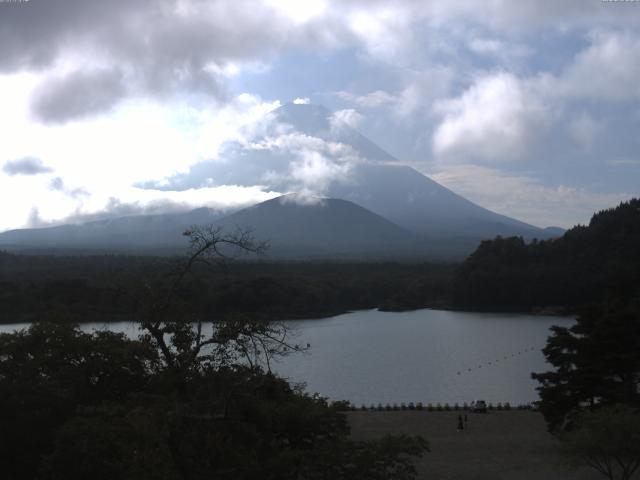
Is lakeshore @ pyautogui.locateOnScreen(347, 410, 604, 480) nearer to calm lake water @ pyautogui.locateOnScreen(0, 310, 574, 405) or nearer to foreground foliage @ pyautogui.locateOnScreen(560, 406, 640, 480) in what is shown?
foreground foliage @ pyautogui.locateOnScreen(560, 406, 640, 480)

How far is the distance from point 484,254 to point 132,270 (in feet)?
117

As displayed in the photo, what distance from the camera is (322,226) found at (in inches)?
4210

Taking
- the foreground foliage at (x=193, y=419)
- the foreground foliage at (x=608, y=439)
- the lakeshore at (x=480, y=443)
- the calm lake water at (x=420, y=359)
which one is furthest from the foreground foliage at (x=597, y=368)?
the foreground foliage at (x=193, y=419)

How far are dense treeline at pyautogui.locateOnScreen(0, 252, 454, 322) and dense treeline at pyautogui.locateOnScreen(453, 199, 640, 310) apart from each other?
2519 mm

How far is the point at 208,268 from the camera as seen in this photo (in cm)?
451

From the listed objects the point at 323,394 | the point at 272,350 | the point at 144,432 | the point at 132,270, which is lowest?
the point at 323,394

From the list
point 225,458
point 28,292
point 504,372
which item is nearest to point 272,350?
point 225,458

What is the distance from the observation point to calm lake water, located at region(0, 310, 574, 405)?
15.8 meters

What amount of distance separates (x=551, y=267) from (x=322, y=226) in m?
71.2

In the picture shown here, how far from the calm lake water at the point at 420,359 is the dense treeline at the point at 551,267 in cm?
421


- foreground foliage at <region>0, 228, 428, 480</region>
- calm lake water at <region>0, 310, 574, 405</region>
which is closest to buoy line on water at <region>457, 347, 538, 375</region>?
calm lake water at <region>0, 310, 574, 405</region>

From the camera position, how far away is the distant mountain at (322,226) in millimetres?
93562

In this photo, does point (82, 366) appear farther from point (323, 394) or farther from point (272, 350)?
point (323, 394)

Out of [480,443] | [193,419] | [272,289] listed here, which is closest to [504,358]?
[480,443]
